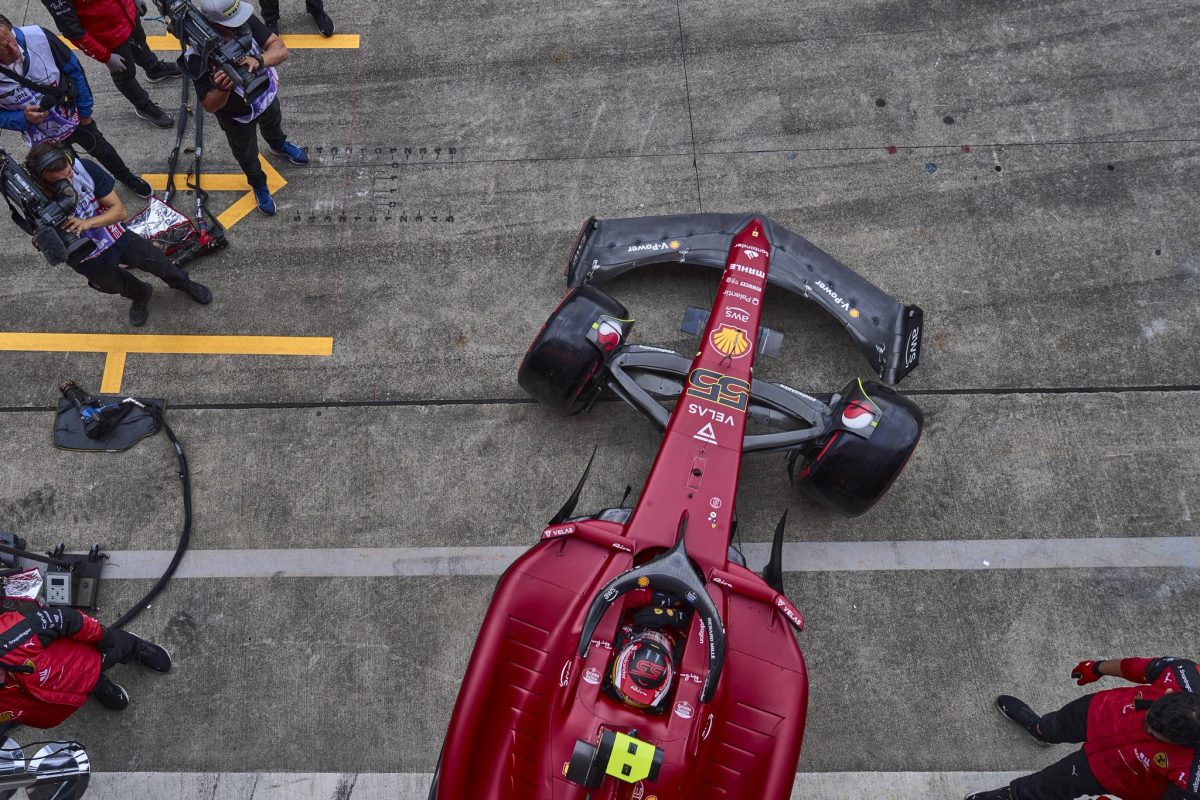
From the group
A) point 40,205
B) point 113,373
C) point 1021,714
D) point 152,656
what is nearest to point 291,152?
point 40,205

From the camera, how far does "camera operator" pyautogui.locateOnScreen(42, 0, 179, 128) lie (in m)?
5.42

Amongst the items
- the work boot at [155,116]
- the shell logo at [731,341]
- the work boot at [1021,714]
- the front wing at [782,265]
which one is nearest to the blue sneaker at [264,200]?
the work boot at [155,116]

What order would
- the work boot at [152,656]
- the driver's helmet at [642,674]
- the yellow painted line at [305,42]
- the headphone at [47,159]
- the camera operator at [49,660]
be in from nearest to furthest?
1. the driver's helmet at [642,674]
2. the camera operator at [49,660]
3. the headphone at [47,159]
4. the work boot at [152,656]
5. the yellow painted line at [305,42]

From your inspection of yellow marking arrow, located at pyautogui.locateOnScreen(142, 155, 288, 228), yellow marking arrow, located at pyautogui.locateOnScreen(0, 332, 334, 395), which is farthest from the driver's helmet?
yellow marking arrow, located at pyautogui.locateOnScreen(142, 155, 288, 228)

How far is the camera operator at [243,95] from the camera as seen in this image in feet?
16.2

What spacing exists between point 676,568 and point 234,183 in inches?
198

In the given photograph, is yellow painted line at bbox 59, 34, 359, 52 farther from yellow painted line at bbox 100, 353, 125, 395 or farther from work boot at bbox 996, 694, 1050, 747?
work boot at bbox 996, 694, 1050, 747

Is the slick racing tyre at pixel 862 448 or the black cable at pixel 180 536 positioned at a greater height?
the slick racing tyre at pixel 862 448

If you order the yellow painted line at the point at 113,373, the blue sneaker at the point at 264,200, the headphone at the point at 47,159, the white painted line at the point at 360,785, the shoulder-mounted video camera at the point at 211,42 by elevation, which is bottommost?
the white painted line at the point at 360,785

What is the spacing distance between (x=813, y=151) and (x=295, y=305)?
14.2 ft

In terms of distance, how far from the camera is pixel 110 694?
Answer: 4.46 m

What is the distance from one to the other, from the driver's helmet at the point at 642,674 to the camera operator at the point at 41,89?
5168 mm

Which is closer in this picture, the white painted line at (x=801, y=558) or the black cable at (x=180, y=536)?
the black cable at (x=180, y=536)

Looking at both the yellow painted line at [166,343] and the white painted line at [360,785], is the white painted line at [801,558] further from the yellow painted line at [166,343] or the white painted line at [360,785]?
the yellow painted line at [166,343]
